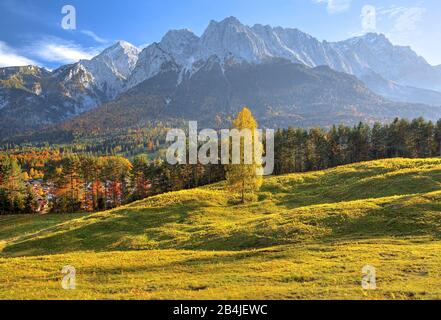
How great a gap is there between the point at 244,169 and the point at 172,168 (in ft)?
180

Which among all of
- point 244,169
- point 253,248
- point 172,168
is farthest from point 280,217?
point 172,168

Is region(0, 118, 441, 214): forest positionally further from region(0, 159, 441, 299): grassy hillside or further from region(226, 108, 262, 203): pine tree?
region(226, 108, 262, 203): pine tree

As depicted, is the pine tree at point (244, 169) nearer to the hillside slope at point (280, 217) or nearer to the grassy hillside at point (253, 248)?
the hillside slope at point (280, 217)

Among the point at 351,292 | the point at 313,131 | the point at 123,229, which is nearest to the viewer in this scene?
the point at 351,292

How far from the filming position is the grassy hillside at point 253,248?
23.8 m

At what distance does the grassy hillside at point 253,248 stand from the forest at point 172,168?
37.4 meters

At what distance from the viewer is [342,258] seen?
1166 inches

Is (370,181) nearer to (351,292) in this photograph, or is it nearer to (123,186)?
(351,292)

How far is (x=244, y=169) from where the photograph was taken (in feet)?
217

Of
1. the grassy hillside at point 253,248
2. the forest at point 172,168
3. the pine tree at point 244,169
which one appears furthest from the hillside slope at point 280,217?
the forest at point 172,168

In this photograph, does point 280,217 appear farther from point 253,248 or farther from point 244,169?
point 244,169

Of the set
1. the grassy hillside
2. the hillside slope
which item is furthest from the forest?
the grassy hillside
